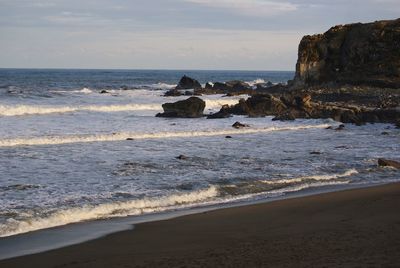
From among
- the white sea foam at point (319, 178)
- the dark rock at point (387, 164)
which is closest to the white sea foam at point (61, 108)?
the dark rock at point (387, 164)

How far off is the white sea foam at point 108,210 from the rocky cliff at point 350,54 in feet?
141

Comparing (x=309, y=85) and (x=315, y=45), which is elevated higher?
(x=315, y=45)

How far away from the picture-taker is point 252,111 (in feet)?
120

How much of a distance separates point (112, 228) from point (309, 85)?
50.6 metres

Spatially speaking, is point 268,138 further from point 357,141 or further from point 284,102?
point 284,102

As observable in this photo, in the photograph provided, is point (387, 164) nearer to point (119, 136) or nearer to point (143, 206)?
point (143, 206)

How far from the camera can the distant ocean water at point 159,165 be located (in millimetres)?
11312

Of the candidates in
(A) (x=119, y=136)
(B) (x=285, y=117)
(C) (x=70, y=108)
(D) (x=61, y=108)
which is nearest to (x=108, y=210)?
(A) (x=119, y=136)

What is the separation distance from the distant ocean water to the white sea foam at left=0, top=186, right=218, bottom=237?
16 mm

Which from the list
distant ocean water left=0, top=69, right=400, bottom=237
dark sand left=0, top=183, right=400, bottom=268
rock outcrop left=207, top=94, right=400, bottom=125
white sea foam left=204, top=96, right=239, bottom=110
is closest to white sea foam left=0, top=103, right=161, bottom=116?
distant ocean water left=0, top=69, right=400, bottom=237

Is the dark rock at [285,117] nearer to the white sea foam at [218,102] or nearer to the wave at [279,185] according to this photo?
the white sea foam at [218,102]

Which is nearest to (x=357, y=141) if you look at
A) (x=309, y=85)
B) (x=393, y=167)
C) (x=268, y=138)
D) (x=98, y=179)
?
(x=268, y=138)

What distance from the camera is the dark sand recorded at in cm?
735

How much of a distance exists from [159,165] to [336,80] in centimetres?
4186
